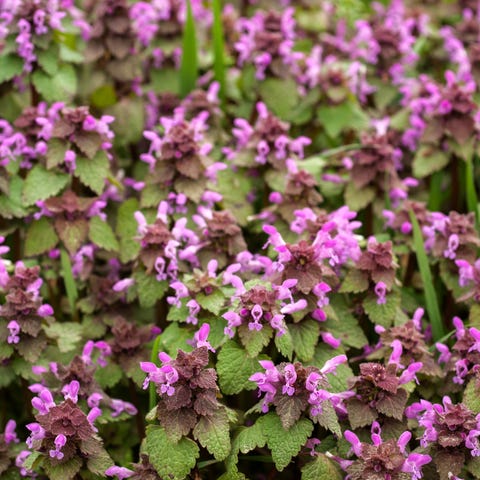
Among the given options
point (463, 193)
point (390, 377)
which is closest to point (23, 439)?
point (390, 377)

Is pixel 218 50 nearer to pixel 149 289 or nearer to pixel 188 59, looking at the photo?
pixel 188 59

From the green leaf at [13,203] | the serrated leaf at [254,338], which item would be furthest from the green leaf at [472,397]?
the green leaf at [13,203]

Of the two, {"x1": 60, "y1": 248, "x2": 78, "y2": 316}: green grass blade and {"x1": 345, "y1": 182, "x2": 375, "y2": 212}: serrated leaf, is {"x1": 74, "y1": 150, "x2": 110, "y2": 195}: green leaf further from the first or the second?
{"x1": 345, "y1": 182, "x2": 375, "y2": 212}: serrated leaf

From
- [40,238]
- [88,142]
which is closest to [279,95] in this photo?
[88,142]

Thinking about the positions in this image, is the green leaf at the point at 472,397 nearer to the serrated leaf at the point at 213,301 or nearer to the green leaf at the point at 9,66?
the serrated leaf at the point at 213,301

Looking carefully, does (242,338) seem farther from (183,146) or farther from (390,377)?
(183,146)

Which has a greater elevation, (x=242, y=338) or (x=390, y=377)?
(x=242, y=338)
